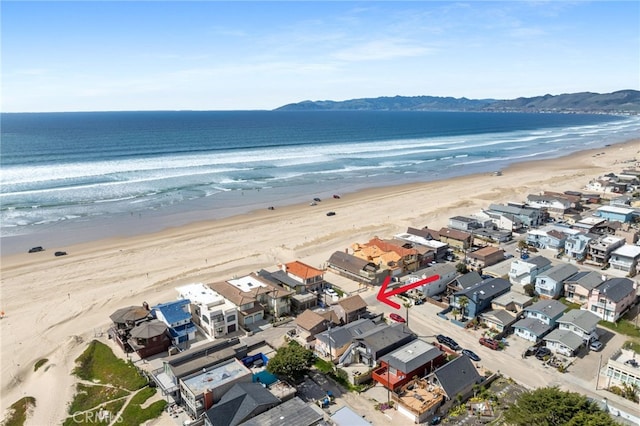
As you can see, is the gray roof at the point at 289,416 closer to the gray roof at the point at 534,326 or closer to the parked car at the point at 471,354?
the parked car at the point at 471,354

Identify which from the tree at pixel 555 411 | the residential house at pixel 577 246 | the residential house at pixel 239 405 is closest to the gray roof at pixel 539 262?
the residential house at pixel 577 246

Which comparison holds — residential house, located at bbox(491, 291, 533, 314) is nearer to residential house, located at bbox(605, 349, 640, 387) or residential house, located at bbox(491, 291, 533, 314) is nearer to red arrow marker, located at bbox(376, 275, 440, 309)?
red arrow marker, located at bbox(376, 275, 440, 309)

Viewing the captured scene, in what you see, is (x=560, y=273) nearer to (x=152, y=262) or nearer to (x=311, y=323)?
(x=311, y=323)

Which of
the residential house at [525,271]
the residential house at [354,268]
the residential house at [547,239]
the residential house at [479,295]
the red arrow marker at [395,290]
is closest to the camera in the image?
the residential house at [479,295]

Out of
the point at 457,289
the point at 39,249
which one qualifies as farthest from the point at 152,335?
the point at 39,249

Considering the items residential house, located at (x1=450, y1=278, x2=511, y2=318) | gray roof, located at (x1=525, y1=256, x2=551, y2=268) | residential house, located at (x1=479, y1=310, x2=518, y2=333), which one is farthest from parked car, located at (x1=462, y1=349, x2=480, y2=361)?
gray roof, located at (x1=525, y1=256, x2=551, y2=268)

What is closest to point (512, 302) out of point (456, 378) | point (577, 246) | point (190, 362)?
point (456, 378)

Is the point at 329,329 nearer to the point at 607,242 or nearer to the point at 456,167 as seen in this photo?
the point at 607,242
